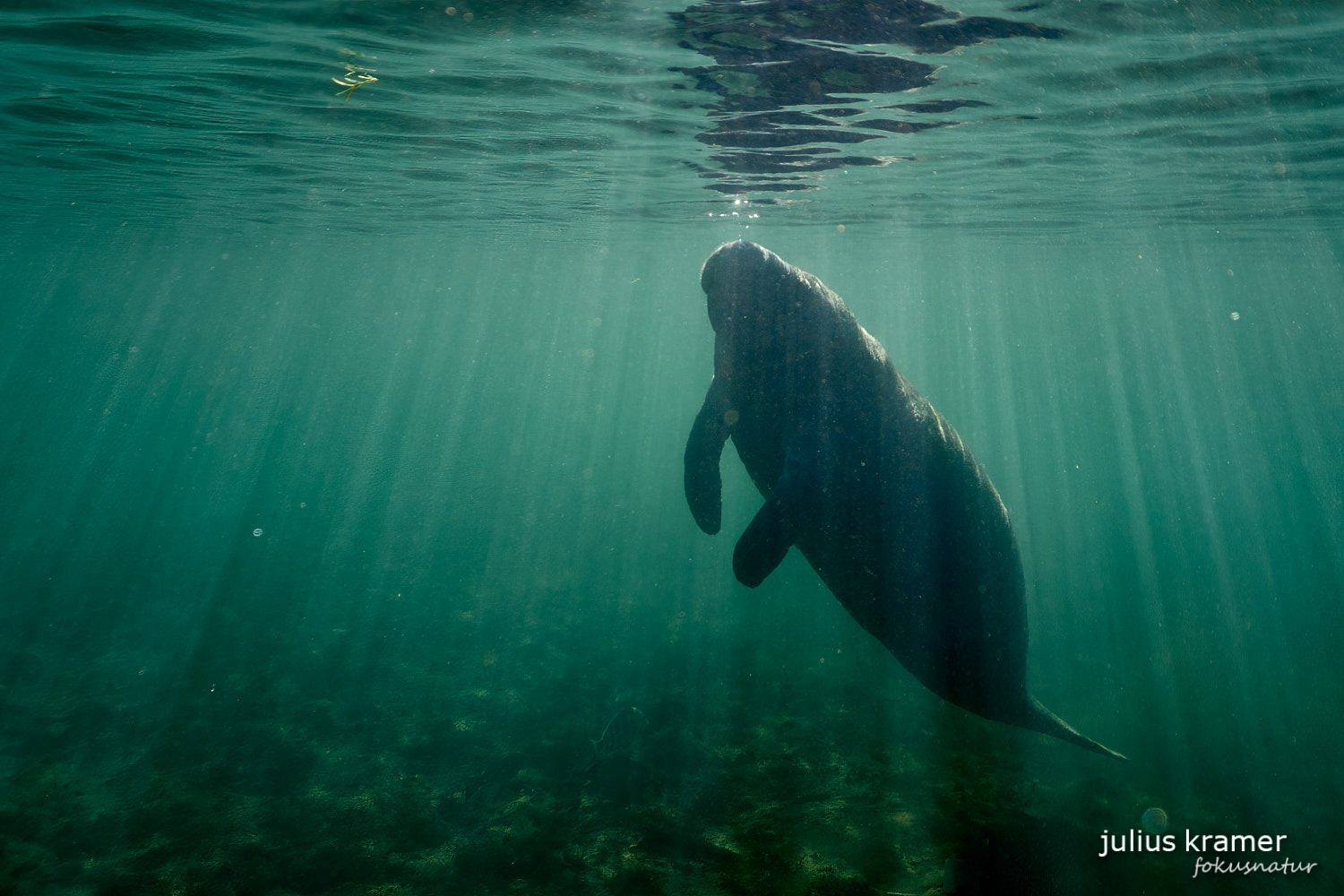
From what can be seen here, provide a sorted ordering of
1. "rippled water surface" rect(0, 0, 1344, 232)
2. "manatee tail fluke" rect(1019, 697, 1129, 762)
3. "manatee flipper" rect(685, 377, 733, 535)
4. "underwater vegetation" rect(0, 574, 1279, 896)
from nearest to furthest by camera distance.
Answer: "manatee flipper" rect(685, 377, 733, 535), "manatee tail fluke" rect(1019, 697, 1129, 762), "underwater vegetation" rect(0, 574, 1279, 896), "rippled water surface" rect(0, 0, 1344, 232)

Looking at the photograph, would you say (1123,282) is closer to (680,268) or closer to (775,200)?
(680,268)

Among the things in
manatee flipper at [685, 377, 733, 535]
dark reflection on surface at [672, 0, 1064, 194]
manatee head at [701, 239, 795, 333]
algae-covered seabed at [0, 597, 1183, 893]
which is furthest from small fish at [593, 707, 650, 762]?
dark reflection on surface at [672, 0, 1064, 194]

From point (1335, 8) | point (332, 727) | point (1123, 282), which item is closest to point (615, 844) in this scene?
point (332, 727)

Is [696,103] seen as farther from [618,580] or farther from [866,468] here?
[618,580]

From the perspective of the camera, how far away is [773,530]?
153 inches

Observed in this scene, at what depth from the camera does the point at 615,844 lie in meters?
7.13

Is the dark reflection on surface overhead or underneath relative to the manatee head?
overhead

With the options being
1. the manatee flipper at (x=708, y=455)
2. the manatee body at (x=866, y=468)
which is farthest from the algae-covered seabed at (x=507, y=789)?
the manatee flipper at (x=708, y=455)

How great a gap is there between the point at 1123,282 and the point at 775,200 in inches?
1196

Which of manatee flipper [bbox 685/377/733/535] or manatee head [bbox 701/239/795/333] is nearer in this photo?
manatee head [bbox 701/239/795/333]

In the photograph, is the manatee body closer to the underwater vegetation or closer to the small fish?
the underwater vegetation

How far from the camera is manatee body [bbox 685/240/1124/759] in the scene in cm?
441

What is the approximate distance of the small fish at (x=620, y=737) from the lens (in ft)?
29.7

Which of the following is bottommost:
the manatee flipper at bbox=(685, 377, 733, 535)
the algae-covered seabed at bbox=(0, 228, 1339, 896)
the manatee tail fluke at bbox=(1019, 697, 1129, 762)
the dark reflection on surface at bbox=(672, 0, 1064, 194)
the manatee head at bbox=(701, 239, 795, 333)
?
the algae-covered seabed at bbox=(0, 228, 1339, 896)
